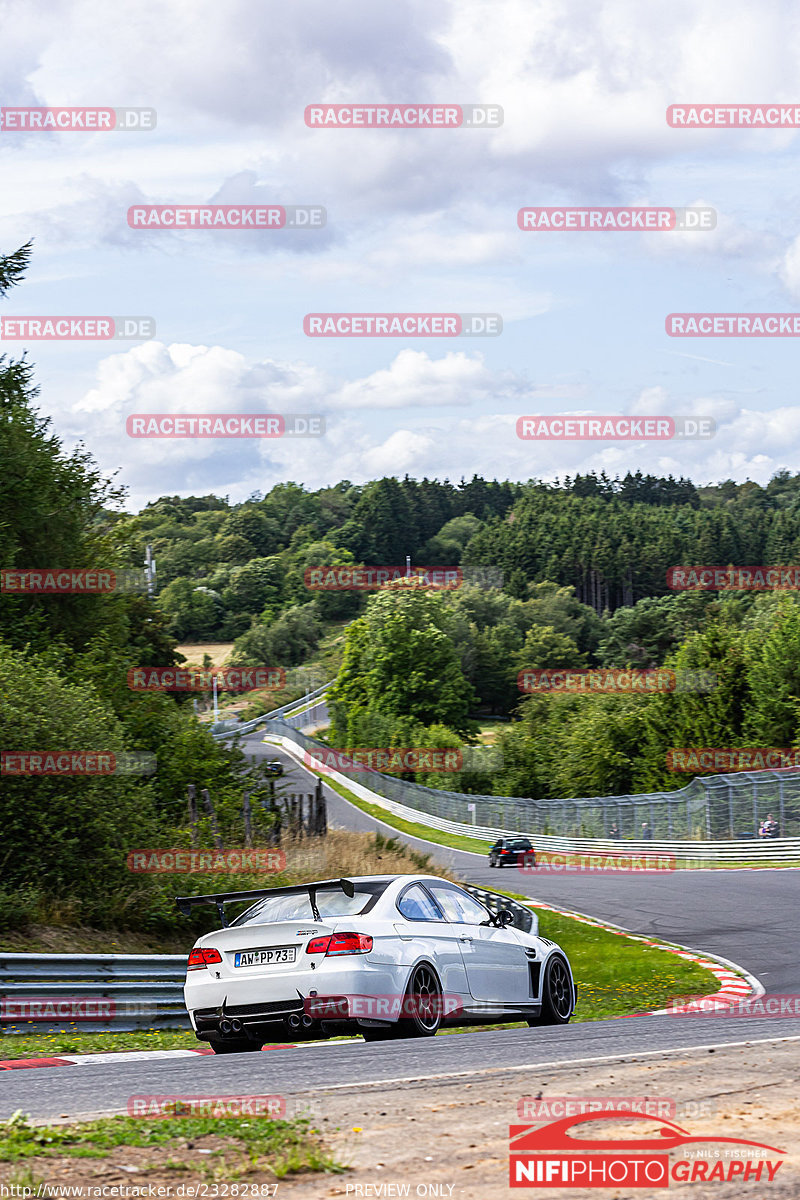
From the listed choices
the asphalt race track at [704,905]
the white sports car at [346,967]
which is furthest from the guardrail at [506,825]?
the white sports car at [346,967]

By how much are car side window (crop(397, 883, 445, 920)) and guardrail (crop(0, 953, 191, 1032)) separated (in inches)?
140

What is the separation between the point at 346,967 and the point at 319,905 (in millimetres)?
712

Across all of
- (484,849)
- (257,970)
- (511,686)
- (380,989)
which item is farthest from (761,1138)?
(511,686)

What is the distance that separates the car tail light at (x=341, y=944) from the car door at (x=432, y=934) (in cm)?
40

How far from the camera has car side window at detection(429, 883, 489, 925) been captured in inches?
411

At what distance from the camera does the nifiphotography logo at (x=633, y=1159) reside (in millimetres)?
4645

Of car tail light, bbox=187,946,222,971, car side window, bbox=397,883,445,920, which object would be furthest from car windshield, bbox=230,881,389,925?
car tail light, bbox=187,946,222,971

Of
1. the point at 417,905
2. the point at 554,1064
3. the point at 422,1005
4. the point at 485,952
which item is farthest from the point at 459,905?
the point at 554,1064

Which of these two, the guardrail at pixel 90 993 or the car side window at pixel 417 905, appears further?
the guardrail at pixel 90 993

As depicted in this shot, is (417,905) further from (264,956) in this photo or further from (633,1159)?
(633,1159)

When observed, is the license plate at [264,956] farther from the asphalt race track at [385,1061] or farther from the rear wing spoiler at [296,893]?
the asphalt race track at [385,1061]

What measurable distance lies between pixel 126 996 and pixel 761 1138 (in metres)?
8.42

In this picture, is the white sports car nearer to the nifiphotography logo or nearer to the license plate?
the license plate

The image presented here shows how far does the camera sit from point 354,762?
90562mm
